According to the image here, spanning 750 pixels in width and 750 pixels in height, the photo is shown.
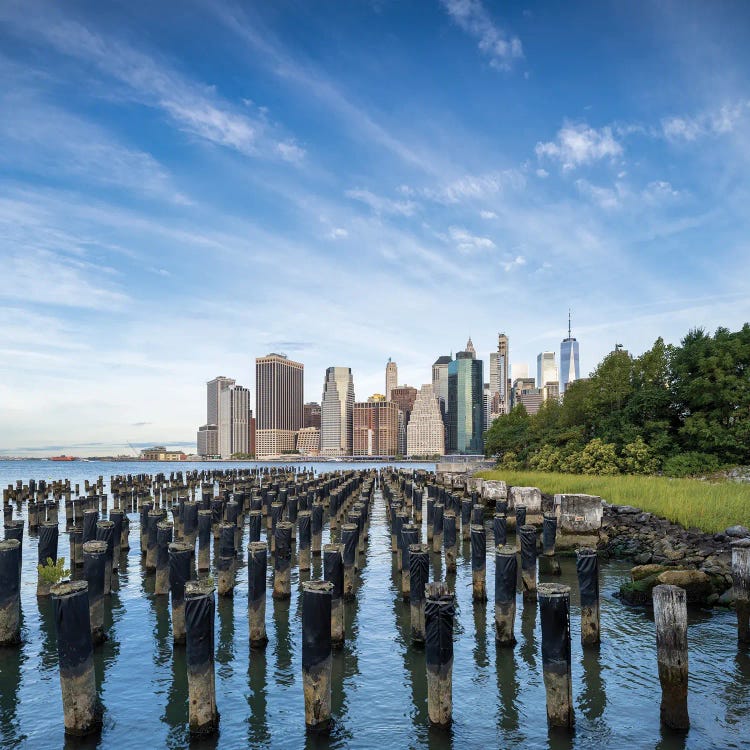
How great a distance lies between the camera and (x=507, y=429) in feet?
279

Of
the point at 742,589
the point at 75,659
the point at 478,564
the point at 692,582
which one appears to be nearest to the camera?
the point at 75,659

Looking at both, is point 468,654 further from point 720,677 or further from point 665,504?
point 665,504

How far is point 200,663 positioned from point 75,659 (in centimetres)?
193

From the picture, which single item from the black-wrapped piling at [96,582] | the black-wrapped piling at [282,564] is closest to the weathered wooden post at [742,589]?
the black-wrapped piling at [282,564]

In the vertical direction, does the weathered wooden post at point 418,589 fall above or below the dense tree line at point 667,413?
below

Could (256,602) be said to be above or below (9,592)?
below

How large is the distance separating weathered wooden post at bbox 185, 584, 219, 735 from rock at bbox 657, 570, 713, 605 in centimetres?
1169

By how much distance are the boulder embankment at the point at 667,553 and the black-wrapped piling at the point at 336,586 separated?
8.22m

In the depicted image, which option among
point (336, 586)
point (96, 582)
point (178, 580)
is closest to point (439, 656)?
point (336, 586)

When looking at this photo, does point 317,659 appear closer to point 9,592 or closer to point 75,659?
point 75,659

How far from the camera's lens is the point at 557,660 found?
9641mm

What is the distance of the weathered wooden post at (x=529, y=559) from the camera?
1707cm

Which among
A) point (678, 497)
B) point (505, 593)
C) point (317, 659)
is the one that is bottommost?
point (505, 593)

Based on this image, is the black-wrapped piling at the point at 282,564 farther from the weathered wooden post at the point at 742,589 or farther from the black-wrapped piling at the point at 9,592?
the weathered wooden post at the point at 742,589
